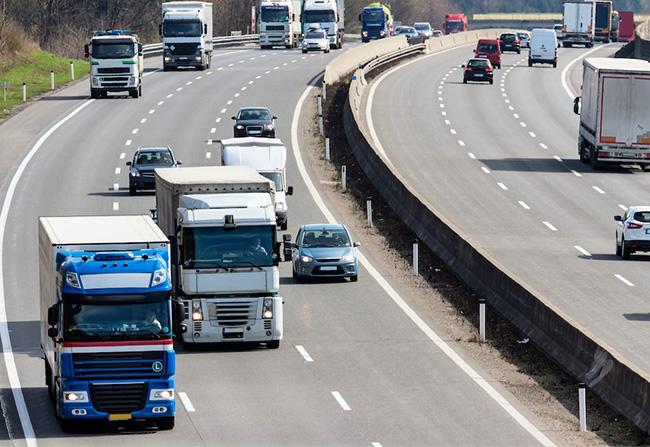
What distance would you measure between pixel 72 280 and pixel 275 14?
295 ft

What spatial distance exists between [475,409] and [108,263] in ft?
22.4

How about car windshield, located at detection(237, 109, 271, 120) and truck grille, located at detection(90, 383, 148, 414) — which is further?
car windshield, located at detection(237, 109, 271, 120)

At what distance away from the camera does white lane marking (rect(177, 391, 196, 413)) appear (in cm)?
2595

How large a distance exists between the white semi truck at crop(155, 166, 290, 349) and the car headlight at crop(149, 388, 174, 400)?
685 cm

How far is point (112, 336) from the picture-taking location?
23.2 metres

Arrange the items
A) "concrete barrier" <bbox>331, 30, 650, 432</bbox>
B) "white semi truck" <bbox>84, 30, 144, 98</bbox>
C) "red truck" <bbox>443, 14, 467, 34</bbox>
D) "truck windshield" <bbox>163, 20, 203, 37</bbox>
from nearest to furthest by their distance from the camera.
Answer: "concrete barrier" <bbox>331, 30, 650, 432</bbox>
"white semi truck" <bbox>84, 30, 144, 98</bbox>
"truck windshield" <bbox>163, 20, 203, 37</bbox>
"red truck" <bbox>443, 14, 467, 34</bbox>

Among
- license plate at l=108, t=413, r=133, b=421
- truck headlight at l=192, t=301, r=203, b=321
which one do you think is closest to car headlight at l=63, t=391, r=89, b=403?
license plate at l=108, t=413, r=133, b=421

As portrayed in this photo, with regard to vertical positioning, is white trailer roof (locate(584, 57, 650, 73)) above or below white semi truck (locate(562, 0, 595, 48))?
above

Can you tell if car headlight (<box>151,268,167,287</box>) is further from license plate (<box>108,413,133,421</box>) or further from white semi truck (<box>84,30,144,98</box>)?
white semi truck (<box>84,30,144,98</box>)

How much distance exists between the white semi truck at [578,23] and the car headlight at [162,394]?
360ft

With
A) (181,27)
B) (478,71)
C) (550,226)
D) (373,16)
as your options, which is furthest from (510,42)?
(550,226)

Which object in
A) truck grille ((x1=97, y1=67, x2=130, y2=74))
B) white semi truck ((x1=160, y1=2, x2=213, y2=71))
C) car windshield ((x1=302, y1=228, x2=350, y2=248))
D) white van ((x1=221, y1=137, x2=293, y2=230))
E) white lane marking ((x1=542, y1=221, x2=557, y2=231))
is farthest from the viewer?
white semi truck ((x1=160, y1=2, x2=213, y2=71))

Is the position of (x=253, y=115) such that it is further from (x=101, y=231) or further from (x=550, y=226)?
(x=101, y=231)

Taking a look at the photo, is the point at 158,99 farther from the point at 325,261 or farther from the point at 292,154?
the point at 325,261
